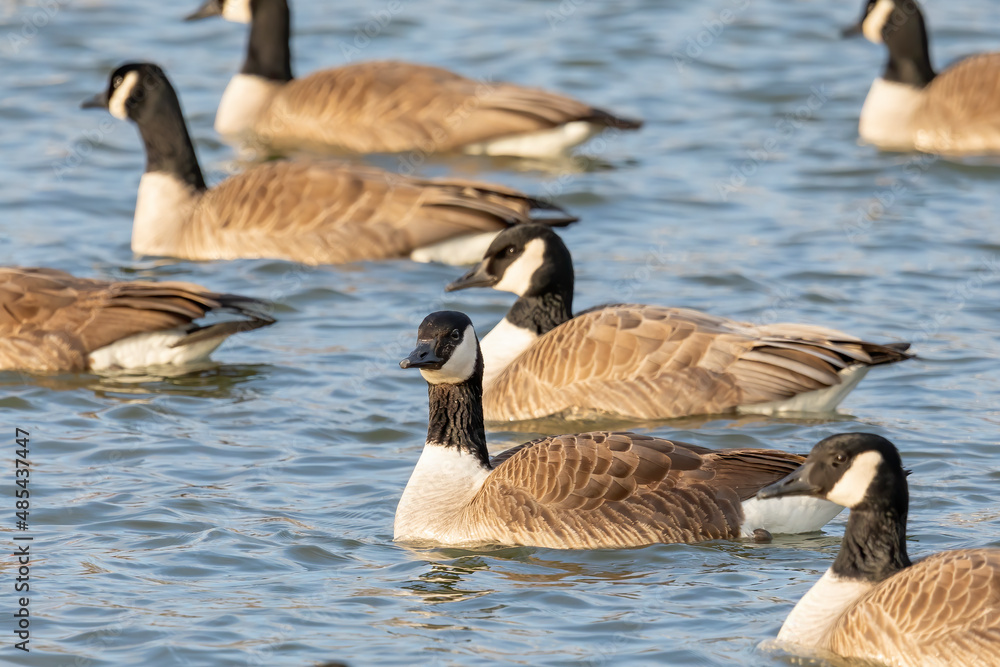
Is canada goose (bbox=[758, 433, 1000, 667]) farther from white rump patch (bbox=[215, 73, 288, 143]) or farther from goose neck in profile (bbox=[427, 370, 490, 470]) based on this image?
white rump patch (bbox=[215, 73, 288, 143])

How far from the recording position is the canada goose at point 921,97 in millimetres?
17203

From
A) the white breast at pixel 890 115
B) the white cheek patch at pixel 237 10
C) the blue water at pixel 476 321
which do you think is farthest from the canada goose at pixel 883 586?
the white cheek patch at pixel 237 10

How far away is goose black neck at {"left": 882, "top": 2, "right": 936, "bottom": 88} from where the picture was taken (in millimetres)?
17828

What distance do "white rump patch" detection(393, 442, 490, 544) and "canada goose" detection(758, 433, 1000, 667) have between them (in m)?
1.87

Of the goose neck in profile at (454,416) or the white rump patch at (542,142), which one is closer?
the goose neck in profile at (454,416)

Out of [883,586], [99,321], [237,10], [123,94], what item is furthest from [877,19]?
[883,586]

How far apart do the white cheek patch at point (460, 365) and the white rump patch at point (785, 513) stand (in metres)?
1.65

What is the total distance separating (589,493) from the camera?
8.23m

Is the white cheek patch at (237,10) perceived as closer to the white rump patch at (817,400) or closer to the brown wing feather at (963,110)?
the brown wing feather at (963,110)

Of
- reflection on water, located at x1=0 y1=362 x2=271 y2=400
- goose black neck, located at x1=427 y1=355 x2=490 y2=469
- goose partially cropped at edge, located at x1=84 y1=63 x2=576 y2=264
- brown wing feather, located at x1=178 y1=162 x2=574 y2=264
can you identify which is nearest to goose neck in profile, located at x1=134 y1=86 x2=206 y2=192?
goose partially cropped at edge, located at x1=84 y1=63 x2=576 y2=264

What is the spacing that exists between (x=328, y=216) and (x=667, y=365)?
14.9ft

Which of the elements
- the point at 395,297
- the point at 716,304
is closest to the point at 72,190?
the point at 395,297

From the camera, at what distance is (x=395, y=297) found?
13336mm

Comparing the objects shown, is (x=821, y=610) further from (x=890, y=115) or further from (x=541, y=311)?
(x=890, y=115)
